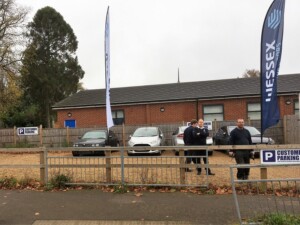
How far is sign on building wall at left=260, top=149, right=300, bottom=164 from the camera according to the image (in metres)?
A: 8.38

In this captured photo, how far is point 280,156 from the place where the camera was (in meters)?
8.42

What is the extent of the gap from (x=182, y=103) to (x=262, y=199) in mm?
20659

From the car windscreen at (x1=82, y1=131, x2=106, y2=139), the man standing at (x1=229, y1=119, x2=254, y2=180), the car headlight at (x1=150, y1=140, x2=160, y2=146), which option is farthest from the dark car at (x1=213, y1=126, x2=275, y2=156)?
the man standing at (x1=229, y1=119, x2=254, y2=180)

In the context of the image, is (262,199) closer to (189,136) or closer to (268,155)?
(268,155)

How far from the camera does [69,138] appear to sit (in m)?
23.7

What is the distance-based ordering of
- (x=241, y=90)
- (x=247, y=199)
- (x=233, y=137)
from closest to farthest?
(x=247, y=199) < (x=233, y=137) < (x=241, y=90)

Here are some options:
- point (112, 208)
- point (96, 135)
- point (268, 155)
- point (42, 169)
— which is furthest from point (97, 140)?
point (268, 155)

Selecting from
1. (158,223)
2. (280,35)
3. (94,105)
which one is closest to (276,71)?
(280,35)

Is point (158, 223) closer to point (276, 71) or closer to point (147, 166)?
point (147, 166)

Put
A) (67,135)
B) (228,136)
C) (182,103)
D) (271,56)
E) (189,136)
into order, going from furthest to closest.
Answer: (182,103) < (67,135) < (228,136) < (189,136) < (271,56)

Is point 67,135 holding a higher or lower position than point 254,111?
lower

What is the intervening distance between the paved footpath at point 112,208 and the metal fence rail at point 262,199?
0.89 ft

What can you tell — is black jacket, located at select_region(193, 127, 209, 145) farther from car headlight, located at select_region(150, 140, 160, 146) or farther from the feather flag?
car headlight, located at select_region(150, 140, 160, 146)

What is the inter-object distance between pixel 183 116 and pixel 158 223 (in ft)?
71.0
